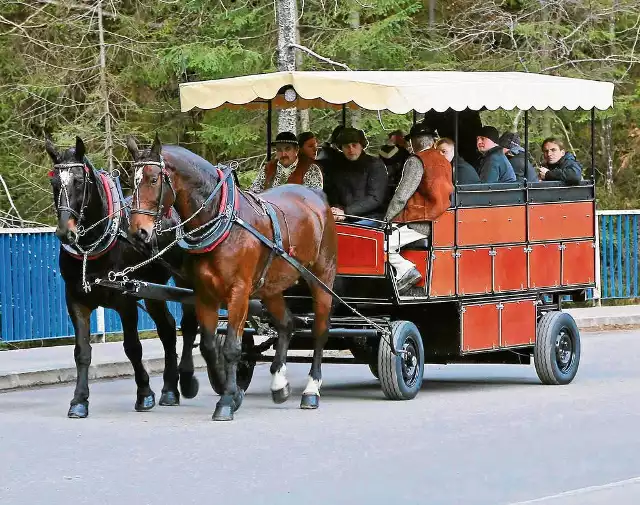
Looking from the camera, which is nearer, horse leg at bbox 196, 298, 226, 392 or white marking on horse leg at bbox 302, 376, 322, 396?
horse leg at bbox 196, 298, 226, 392

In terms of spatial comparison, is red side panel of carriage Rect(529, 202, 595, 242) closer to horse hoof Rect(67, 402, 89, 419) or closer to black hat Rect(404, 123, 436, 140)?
black hat Rect(404, 123, 436, 140)

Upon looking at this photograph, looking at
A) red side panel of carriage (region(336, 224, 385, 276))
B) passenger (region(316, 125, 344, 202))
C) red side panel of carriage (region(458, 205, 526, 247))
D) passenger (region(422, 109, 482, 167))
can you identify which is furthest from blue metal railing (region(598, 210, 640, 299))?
red side panel of carriage (region(336, 224, 385, 276))

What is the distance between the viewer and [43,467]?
28.6ft

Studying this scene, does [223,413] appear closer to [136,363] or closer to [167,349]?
[136,363]

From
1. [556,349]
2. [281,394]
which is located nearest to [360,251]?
[281,394]

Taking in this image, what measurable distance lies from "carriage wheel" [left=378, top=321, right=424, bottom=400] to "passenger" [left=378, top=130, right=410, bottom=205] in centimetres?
146

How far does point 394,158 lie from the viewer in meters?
13.4

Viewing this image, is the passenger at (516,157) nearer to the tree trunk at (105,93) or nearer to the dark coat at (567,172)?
the dark coat at (567,172)

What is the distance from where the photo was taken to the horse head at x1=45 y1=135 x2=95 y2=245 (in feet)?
34.8

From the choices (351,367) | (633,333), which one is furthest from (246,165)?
(351,367)

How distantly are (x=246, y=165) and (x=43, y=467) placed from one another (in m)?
16.8

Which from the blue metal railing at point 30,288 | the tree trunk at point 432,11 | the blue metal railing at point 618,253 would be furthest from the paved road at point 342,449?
the tree trunk at point 432,11

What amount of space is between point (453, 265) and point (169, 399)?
2.53 meters

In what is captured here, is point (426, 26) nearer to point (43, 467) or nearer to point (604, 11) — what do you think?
point (604, 11)
